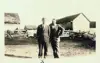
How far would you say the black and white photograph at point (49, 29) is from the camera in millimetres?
1018

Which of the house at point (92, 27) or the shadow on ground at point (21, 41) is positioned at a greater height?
the house at point (92, 27)

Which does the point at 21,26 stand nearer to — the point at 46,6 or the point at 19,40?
the point at 19,40

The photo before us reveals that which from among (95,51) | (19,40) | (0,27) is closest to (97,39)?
(95,51)

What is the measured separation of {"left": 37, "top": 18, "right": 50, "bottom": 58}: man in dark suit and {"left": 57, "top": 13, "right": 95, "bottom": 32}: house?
89 millimetres

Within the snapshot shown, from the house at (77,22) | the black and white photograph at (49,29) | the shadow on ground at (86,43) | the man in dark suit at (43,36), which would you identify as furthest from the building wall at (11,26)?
the shadow on ground at (86,43)

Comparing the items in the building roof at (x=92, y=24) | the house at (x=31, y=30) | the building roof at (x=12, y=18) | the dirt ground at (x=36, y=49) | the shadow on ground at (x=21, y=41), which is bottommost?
the dirt ground at (x=36, y=49)

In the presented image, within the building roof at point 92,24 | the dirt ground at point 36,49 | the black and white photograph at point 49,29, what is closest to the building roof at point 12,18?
the black and white photograph at point 49,29

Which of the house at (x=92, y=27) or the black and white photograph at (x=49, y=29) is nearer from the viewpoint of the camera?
the black and white photograph at (x=49, y=29)

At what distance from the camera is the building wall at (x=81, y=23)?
1.12 meters

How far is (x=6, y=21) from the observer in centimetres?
101

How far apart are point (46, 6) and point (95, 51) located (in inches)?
16.4

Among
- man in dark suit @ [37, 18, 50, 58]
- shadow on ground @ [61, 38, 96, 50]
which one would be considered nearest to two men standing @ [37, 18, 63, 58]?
man in dark suit @ [37, 18, 50, 58]

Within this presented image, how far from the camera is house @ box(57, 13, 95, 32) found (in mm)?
1090

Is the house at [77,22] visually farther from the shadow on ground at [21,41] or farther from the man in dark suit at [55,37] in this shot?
the shadow on ground at [21,41]
